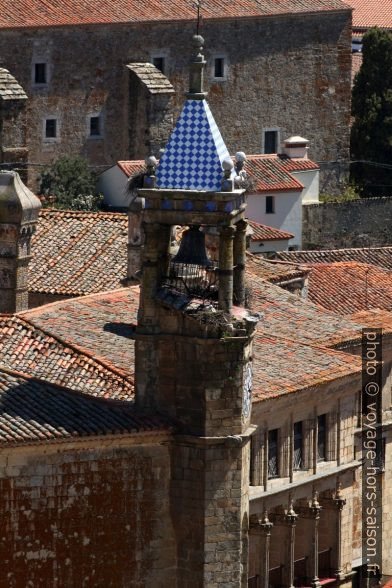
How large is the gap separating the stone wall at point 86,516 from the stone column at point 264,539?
19.8ft

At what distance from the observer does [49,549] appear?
40.9 meters

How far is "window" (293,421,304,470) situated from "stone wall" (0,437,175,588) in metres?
6.83

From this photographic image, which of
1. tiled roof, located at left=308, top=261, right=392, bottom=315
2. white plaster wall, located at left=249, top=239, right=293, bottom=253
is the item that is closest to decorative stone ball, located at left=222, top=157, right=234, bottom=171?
tiled roof, located at left=308, top=261, right=392, bottom=315

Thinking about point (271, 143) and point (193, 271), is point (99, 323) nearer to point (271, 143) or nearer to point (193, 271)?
point (193, 271)

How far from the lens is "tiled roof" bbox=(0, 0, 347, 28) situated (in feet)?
273

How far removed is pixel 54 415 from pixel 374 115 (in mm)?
49768

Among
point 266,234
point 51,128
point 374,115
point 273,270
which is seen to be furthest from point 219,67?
point 273,270

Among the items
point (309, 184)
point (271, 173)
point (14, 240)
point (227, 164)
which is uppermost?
point (227, 164)

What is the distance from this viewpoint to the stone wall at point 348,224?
84.2 m

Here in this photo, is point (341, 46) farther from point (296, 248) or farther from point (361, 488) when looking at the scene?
point (361, 488)

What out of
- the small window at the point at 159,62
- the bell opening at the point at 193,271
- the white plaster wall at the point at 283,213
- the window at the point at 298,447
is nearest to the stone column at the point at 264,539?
the window at the point at 298,447

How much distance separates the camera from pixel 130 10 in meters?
85.8

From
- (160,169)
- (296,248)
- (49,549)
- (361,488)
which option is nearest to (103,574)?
(49,549)

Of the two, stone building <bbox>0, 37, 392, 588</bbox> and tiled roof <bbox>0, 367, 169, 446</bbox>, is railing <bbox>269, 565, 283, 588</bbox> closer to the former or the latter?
stone building <bbox>0, 37, 392, 588</bbox>
